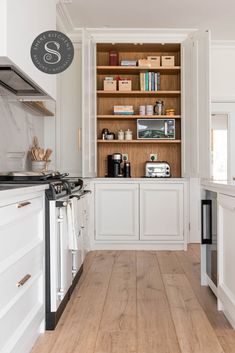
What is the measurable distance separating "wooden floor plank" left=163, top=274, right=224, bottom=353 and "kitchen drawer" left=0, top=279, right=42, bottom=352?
794 mm

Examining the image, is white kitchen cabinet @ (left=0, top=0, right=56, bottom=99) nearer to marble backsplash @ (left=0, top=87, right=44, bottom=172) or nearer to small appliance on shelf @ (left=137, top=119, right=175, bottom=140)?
marble backsplash @ (left=0, top=87, right=44, bottom=172)

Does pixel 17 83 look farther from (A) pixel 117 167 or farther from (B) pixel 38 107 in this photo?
(A) pixel 117 167

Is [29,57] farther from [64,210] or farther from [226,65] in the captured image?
[226,65]

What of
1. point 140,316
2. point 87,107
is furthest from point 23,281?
point 87,107

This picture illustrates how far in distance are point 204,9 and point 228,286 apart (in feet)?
10.1

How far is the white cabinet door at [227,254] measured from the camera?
2.17m

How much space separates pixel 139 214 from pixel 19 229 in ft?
9.58

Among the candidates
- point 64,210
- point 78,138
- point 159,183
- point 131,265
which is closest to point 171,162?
point 159,183

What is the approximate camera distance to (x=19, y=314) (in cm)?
174

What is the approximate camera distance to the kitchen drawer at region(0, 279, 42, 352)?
154 cm

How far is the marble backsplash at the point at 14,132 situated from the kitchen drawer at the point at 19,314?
127cm

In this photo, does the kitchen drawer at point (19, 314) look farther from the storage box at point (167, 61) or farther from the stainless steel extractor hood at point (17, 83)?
the storage box at point (167, 61)

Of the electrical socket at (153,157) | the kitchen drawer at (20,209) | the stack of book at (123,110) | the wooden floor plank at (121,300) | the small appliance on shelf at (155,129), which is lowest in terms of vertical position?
the wooden floor plank at (121,300)

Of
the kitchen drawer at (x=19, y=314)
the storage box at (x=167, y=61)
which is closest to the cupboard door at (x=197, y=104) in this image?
the storage box at (x=167, y=61)
